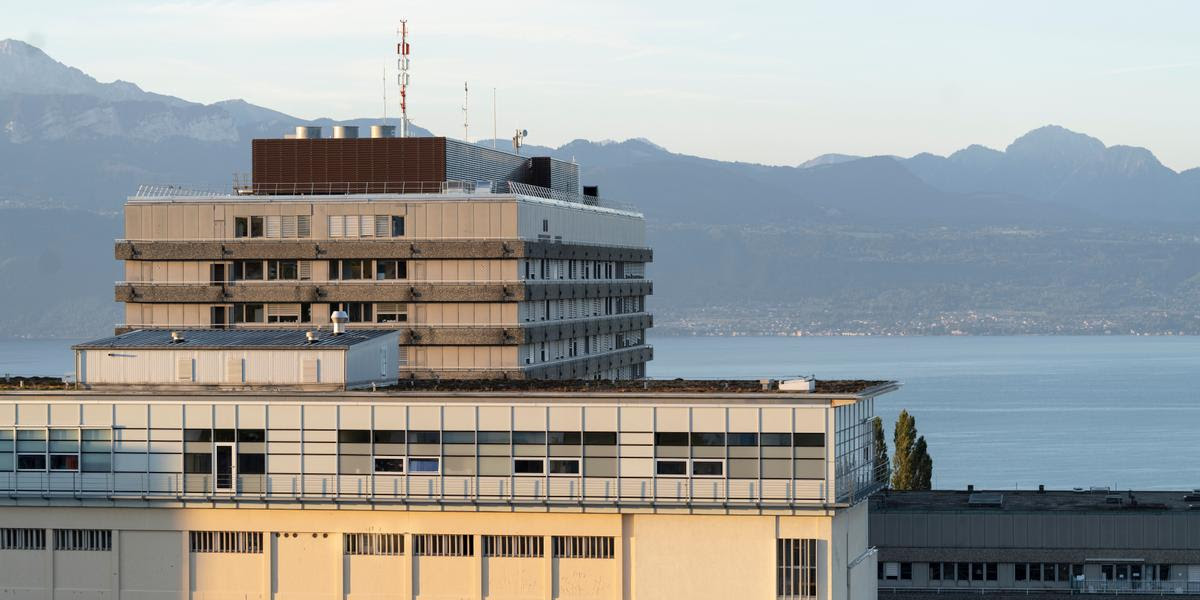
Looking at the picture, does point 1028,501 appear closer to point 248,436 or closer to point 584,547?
point 584,547

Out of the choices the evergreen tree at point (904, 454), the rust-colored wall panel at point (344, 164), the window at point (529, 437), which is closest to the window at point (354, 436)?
the window at point (529, 437)

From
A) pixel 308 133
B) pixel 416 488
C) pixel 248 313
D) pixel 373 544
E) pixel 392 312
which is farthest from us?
pixel 308 133

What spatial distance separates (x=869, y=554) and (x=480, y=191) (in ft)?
173

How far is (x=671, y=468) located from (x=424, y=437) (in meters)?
9.00

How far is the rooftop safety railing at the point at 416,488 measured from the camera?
6762 centimetres

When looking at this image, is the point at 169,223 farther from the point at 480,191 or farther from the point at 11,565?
the point at 11,565

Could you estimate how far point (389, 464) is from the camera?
230 ft

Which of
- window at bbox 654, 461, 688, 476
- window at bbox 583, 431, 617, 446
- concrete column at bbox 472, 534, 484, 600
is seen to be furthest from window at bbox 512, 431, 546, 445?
window at bbox 654, 461, 688, 476

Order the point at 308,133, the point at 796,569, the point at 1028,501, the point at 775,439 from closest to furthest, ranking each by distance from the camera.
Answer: the point at 796,569 < the point at 775,439 < the point at 1028,501 < the point at 308,133

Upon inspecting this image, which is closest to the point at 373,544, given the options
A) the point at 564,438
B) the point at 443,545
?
the point at 443,545

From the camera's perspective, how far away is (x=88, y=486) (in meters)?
71.6

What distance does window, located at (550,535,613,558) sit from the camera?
226 feet

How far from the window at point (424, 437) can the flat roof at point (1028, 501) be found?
1265 inches

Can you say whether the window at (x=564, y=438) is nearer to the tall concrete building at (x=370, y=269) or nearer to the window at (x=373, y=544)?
the window at (x=373, y=544)
